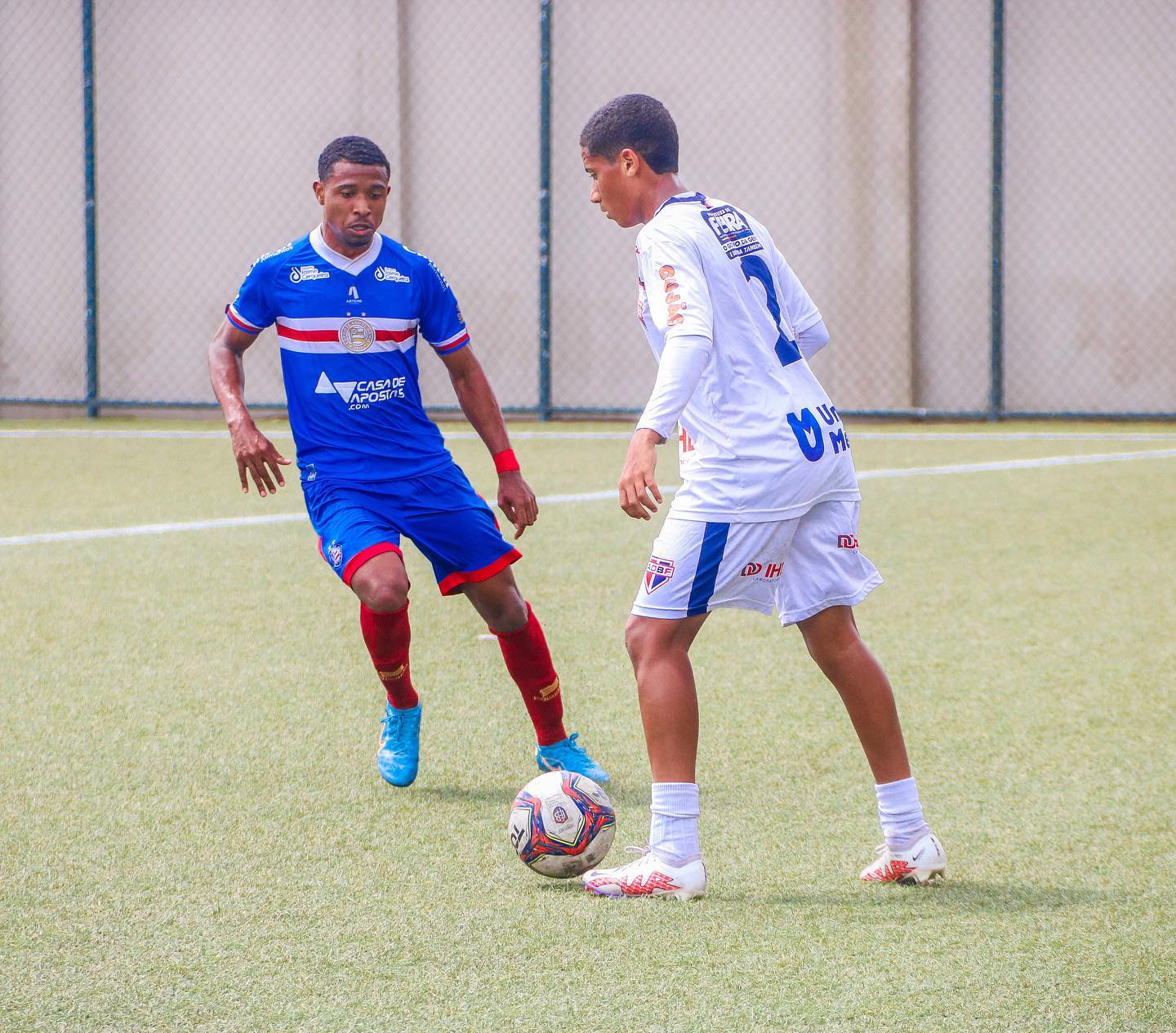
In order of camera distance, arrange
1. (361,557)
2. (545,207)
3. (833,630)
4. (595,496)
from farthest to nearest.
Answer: (545,207), (595,496), (361,557), (833,630)

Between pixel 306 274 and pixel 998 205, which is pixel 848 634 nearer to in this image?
pixel 306 274

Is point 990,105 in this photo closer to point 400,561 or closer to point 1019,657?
point 1019,657

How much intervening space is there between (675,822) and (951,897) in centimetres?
59

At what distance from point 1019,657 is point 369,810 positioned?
2.58 metres

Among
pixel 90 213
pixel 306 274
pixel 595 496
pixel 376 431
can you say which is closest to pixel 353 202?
pixel 306 274

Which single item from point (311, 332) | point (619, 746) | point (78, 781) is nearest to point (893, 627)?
point (619, 746)

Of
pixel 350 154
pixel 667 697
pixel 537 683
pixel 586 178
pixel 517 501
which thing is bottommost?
pixel 537 683

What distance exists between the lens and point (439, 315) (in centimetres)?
457

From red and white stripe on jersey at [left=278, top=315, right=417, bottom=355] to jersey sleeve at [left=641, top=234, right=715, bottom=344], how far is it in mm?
1290

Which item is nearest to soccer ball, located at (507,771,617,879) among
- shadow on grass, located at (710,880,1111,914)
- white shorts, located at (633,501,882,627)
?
shadow on grass, located at (710,880,1111,914)

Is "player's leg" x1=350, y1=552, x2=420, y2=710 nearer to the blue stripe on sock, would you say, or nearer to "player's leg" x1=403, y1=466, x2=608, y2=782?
"player's leg" x1=403, y1=466, x2=608, y2=782

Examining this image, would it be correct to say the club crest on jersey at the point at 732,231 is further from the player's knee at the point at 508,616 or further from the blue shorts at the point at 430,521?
the player's knee at the point at 508,616

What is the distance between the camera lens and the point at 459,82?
13.4 m

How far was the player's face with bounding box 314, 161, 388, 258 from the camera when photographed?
14.4 feet
